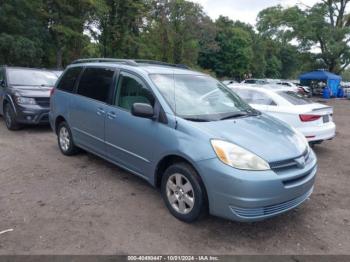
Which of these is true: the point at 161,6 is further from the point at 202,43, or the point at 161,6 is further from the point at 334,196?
the point at 334,196

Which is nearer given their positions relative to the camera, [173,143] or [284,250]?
[284,250]

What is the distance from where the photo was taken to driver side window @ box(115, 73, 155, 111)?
4207 millimetres

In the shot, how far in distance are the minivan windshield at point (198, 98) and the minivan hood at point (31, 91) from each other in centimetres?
476

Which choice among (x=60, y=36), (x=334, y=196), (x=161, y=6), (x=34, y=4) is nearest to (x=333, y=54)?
(x=161, y=6)

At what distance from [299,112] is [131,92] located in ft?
12.6

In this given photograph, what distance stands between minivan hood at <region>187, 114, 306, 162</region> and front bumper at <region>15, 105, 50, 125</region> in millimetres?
5472

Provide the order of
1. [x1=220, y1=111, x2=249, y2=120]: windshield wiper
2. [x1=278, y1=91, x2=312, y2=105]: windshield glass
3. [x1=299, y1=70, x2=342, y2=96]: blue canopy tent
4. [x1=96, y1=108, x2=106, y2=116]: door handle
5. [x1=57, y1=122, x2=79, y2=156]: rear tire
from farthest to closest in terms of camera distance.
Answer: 1. [x1=299, y1=70, x2=342, y2=96]: blue canopy tent
2. [x1=278, y1=91, x2=312, y2=105]: windshield glass
3. [x1=57, y1=122, x2=79, y2=156]: rear tire
4. [x1=96, y1=108, x2=106, y2=116]: door handle
5. [x1=220, y1=111, x2=249, y2=120]: windshield wiper

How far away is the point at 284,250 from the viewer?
3.23 m

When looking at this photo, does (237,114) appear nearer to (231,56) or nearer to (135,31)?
(135,31)

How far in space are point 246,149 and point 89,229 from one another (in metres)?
1.89

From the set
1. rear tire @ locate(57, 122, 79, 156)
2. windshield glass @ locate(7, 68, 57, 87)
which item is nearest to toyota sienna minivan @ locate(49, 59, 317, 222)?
rear tire @ locate(57, 122, 79, 156)

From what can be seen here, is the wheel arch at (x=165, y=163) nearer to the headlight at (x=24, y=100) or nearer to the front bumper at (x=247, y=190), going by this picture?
the front bumper at (x=247, y=190)

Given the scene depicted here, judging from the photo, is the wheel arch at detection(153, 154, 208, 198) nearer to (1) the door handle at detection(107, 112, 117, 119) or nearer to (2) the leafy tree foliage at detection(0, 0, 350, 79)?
(1) the door handle at detection(107, 112, 117, 119)

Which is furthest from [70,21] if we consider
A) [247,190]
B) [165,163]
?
[247,190]
